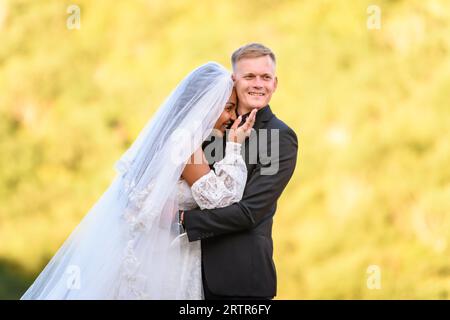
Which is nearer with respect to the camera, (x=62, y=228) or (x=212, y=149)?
Result: (x=212, y=149)

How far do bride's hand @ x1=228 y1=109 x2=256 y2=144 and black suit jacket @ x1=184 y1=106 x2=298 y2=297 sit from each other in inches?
1.4

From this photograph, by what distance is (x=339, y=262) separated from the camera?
7.27 meters

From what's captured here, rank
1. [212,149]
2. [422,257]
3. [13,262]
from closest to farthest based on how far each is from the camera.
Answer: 1. [212,149]
2. [422,257]
3. [13,262]

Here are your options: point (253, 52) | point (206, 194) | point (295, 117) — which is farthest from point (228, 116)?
point (295, 117)

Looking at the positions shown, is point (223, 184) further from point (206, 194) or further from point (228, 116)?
point (228, 116)

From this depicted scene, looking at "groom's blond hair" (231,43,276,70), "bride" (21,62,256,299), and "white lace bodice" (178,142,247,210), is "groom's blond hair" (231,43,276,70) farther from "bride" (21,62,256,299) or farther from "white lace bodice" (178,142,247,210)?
"white lace bodice" (178,142,247,210)

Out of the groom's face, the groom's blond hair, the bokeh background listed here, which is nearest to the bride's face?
the groom's face

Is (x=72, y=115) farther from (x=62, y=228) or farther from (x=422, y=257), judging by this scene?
(x=422, y=257)

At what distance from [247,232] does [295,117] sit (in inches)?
191

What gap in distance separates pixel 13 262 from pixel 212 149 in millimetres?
5347

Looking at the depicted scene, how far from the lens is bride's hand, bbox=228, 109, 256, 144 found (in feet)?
9.04

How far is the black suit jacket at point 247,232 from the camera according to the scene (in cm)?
267
